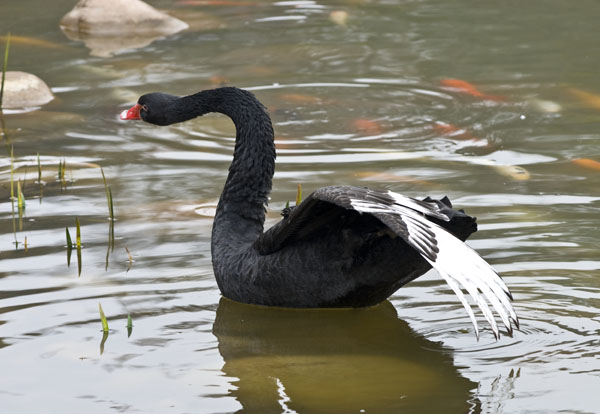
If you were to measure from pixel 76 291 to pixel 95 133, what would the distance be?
3.26 m

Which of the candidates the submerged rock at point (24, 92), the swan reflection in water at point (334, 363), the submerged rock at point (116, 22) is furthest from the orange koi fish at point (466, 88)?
the swan reflection in water at point (334, 363)

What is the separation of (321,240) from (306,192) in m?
1.81

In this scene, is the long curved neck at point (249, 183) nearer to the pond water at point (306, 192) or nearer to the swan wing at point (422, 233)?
the pond water at point (306, 192)

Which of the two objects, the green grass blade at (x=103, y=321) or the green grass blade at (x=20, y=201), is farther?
the green grass blade at (x=20, y=201)

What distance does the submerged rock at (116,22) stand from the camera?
40.0 ft

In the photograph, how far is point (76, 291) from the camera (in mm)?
5461

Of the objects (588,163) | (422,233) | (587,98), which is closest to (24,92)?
(587,98)

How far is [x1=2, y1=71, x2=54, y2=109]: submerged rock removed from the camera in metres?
9.41

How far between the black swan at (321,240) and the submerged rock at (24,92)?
3.56 meters

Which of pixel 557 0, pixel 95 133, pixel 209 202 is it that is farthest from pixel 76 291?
pixel 557 0

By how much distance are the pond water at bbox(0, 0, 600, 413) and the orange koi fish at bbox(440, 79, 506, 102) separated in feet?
0.12

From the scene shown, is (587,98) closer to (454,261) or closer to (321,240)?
(321,240)

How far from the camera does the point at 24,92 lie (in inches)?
373

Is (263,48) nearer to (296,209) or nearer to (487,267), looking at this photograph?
(296,209)
